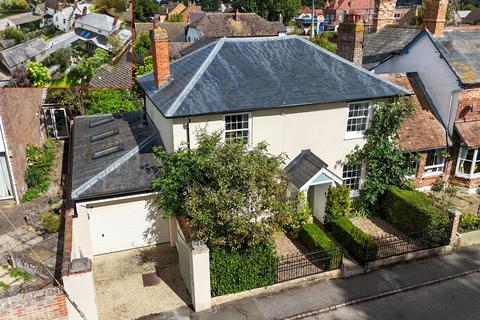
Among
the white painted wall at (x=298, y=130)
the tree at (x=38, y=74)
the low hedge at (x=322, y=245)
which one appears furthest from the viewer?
the white painted wall at (x=298, y=130)

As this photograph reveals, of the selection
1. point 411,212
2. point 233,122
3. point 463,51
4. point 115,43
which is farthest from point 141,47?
point 411,212

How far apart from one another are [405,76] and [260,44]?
865 centimetres

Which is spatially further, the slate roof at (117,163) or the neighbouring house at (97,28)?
the slate roof at (117,163)

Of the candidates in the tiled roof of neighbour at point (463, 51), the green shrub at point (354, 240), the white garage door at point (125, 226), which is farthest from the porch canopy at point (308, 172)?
the tiled roof of neighbour at point (463, 51)

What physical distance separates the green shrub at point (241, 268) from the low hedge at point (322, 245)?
2.19m

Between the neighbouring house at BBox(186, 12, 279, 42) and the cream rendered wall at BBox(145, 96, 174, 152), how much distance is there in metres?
36.9

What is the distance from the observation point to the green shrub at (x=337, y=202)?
1727 centimetres

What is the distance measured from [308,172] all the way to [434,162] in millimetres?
8714

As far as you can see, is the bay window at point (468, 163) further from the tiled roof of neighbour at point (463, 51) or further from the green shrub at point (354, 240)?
the green shrub at point (354, 240)

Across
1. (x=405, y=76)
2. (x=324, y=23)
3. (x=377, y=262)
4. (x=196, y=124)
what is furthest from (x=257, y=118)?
(x=324, y=23)

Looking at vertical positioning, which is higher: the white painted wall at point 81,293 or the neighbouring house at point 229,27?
the neighbouring house at point 229,27

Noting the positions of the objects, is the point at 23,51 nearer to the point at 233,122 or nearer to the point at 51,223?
the point at 51,223

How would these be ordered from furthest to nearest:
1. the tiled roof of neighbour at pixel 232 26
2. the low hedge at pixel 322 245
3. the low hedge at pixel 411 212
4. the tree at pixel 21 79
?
the tiled roof of neighbour at pixel 232 26, the low hedge at pixel 411 212, the low hedge at pixel 322 245, the tree at pixel 21 79

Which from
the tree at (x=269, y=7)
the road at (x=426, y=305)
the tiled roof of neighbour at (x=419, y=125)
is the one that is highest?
the tree at (x=269, y=7)
